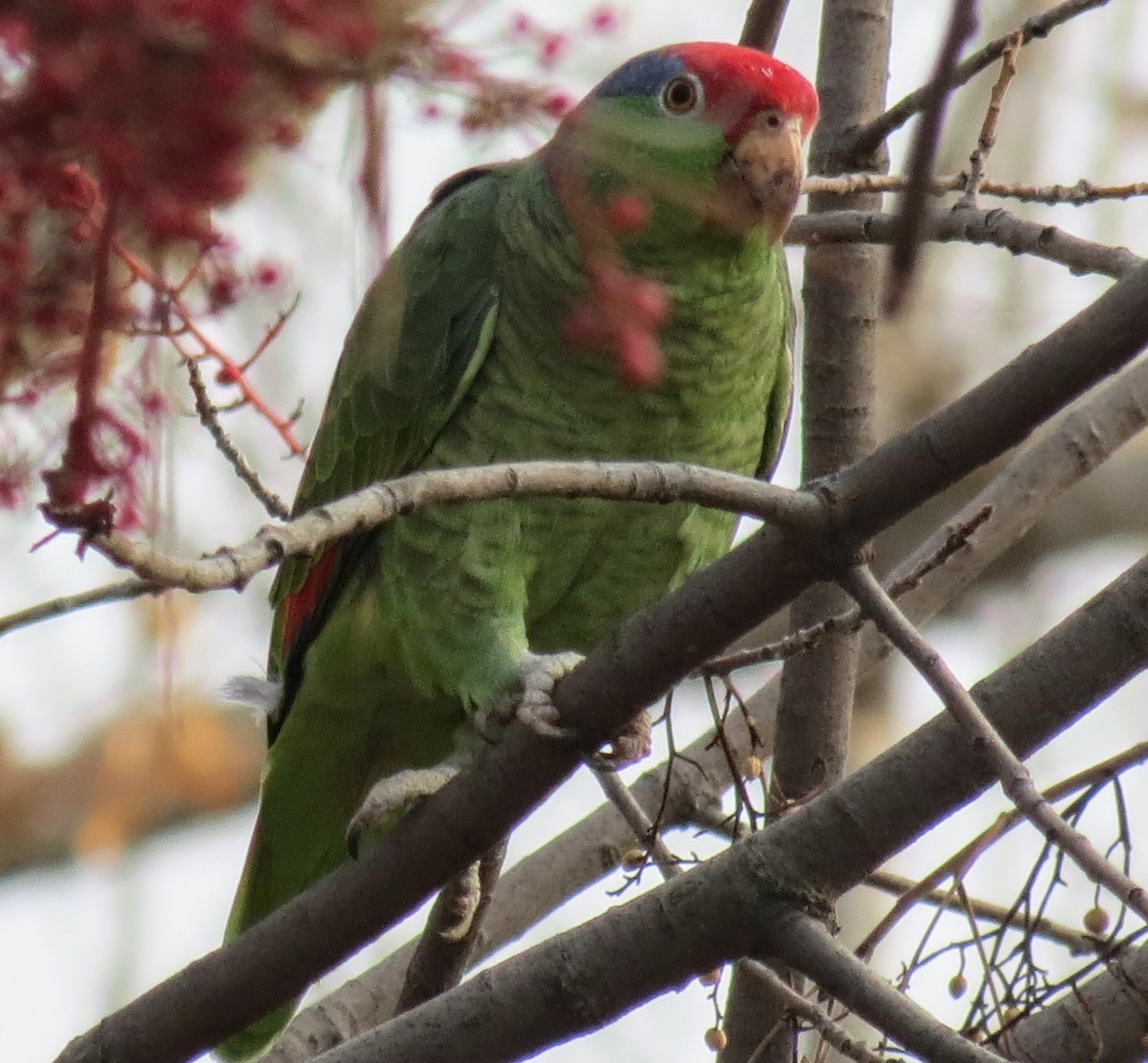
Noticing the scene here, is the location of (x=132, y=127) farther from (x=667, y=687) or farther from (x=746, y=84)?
(x=746, y=84)

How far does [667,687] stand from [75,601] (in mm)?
696

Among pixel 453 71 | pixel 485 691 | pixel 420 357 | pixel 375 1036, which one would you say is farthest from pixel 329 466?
pixel 453 71

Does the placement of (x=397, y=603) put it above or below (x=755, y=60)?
below

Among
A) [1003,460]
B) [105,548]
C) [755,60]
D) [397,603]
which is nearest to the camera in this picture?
[105,548]

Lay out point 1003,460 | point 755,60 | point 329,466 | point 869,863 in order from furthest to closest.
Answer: point 1003,460 < point 329,466 < point 755,60 < point 869,863

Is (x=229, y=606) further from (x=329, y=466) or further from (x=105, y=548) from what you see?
(x=105, y=548)

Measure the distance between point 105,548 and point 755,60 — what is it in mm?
1707

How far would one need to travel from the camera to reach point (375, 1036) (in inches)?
72.9

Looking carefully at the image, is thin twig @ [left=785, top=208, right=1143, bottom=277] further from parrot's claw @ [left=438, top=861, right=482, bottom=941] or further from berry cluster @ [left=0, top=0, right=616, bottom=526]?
parrot's claw @ [left=438, top=861, right=482, bottom=941]

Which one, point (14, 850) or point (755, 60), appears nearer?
point (755, 60)

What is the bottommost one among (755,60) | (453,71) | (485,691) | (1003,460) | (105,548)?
(453,71)

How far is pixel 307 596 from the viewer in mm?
2896

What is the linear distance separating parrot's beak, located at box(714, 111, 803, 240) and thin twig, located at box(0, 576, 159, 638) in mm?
1329

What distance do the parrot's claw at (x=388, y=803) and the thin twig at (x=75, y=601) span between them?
1091mm
